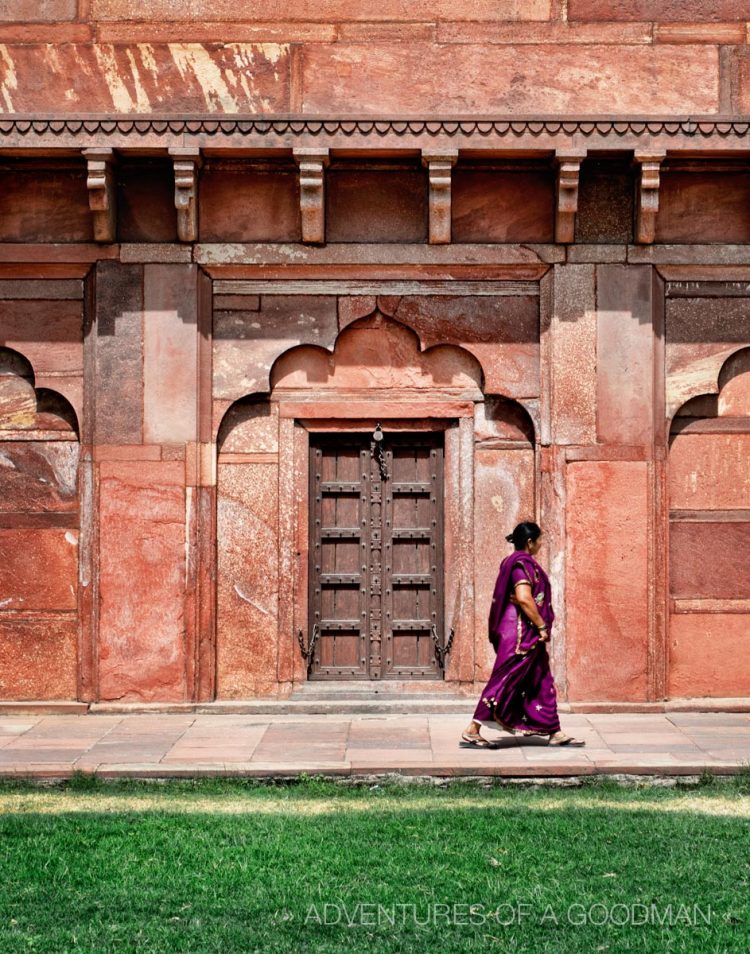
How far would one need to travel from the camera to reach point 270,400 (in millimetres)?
10523

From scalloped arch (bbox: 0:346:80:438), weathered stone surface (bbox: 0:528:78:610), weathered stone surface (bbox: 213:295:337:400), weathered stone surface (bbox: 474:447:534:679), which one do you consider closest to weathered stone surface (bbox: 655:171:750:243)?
weathered stone surface (bbox: 474:447:534:679)

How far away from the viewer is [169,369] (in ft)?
33.4

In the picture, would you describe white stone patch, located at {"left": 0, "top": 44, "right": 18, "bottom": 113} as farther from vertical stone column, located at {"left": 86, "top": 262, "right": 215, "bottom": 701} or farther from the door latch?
the door latch

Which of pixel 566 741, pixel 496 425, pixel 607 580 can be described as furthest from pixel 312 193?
pixel 566 741

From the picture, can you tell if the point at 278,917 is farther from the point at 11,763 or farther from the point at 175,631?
the point at 175,631

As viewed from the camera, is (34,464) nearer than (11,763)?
No

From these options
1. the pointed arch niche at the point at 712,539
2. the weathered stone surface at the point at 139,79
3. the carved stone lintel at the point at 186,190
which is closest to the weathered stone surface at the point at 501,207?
the weathered stone surface at the point at 139,79

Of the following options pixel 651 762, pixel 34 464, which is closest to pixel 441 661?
pixel 651 762

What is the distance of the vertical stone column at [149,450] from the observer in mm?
10141

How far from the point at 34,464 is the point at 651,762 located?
5466 mm

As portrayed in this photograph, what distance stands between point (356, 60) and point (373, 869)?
6732 millimetres

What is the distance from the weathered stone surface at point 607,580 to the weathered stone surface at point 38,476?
13.3 feet

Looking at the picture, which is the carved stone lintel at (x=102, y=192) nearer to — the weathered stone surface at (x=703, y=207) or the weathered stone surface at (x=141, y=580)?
the weathered stone surface at (x=141, y=580)

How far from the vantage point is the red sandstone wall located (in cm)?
1012
